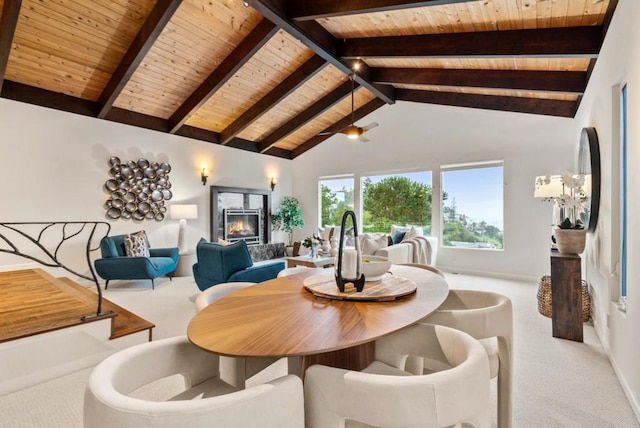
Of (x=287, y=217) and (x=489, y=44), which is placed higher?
(x=489, y=44)

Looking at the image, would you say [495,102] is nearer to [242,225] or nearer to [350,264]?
[350,264]

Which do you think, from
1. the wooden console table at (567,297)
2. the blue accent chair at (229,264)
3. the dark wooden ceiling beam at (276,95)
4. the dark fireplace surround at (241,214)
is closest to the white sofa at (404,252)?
the blue accent chair at (229,264)

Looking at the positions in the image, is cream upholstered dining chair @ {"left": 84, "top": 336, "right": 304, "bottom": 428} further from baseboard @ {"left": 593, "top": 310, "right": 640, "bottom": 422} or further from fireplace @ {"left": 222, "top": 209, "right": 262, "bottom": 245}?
fireplace @ {"left": 222, "top": 209, "right": 262, "bottom": 245}

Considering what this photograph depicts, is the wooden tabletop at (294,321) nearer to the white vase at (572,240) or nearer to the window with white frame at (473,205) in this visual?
the white vase at (572,240)

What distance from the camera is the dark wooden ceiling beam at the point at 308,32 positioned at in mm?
3434

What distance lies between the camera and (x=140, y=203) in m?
5.73

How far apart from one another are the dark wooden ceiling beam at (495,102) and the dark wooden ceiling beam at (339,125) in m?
0.61

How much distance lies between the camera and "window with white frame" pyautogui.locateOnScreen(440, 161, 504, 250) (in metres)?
5.80

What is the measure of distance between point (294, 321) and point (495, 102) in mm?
5680

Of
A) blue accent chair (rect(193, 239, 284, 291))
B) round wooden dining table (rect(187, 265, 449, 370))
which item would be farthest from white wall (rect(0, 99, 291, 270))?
round wooden dining table (rect(187, 265, 449, 370))

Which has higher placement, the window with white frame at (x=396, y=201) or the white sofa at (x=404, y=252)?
the window with white frame at (x=396, y=201)

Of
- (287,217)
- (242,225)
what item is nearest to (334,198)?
(287,217)

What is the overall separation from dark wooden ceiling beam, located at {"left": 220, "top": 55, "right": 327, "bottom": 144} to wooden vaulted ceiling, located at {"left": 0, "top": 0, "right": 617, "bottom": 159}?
2 cm

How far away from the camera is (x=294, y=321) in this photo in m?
1.17
